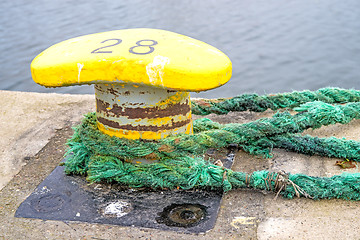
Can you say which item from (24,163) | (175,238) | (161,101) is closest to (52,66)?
(161,101)

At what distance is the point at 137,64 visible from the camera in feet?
6.95

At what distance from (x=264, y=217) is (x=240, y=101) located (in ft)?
3.85

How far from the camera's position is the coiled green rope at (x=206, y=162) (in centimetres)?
217

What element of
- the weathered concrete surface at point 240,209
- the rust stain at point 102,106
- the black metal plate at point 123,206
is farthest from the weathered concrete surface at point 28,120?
the rust stain at point 102,106

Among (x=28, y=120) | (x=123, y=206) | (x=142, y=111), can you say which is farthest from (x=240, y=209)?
(x=28, y=120)

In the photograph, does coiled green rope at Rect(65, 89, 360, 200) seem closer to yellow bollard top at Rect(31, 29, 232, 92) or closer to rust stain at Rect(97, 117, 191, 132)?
rust stain at Rect(97, 117, 191, 132)

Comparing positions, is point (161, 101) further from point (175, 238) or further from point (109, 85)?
point (175, 238)

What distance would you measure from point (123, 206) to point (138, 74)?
1.98 feet

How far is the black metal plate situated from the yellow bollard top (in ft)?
1.68

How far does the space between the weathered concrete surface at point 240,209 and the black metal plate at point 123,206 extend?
4cm

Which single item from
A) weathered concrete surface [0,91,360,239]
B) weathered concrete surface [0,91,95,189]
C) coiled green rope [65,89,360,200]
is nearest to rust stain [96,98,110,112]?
coiled green rope [65,89,360,200]

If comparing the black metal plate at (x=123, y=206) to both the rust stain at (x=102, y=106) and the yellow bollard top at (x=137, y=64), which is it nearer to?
the rust stain at (x=102, y=106)

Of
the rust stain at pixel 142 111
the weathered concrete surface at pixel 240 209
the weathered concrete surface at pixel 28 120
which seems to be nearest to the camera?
the weathered concrete surface at pixel 240 209

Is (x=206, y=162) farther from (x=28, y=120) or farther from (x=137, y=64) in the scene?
(x=28, y=120)
